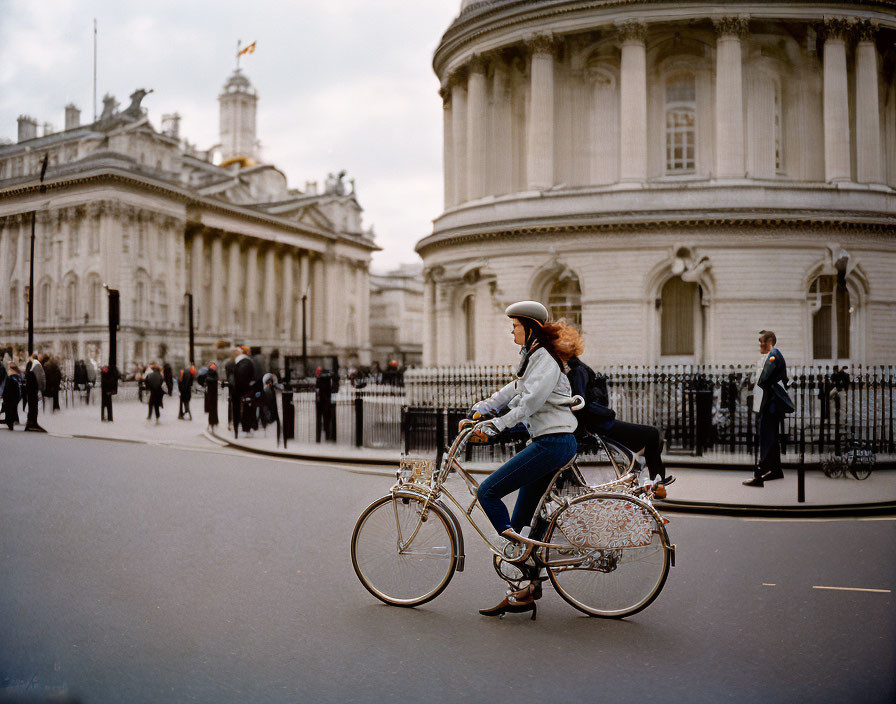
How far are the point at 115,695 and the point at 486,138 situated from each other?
1145 inches

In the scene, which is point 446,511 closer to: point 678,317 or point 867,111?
point 678,317

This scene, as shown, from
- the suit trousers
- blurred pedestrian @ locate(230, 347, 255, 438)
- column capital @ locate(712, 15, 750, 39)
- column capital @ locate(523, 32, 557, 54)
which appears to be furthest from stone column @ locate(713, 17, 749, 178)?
the suit trousers

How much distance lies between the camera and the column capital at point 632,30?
2806 centimetres

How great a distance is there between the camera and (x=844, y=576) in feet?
23.3

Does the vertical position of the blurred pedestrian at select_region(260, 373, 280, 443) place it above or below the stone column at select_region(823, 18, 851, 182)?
below

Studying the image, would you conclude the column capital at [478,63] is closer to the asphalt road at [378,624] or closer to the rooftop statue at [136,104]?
the asphalt road at [378,624]

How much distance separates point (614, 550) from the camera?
5777 mm

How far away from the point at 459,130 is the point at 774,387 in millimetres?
23610

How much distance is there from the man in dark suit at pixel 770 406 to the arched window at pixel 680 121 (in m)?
18.1

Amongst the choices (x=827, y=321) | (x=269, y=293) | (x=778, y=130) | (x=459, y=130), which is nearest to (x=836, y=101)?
(x=778, y=130)

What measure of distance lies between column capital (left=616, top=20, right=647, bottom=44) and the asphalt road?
22.4 m

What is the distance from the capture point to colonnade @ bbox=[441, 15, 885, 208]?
1096 inches

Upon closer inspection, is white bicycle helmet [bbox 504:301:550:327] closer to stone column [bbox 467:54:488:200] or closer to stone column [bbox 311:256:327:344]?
stone column [bbox 467:54:488:200]

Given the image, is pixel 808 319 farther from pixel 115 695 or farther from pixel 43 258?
pixel 43 258
